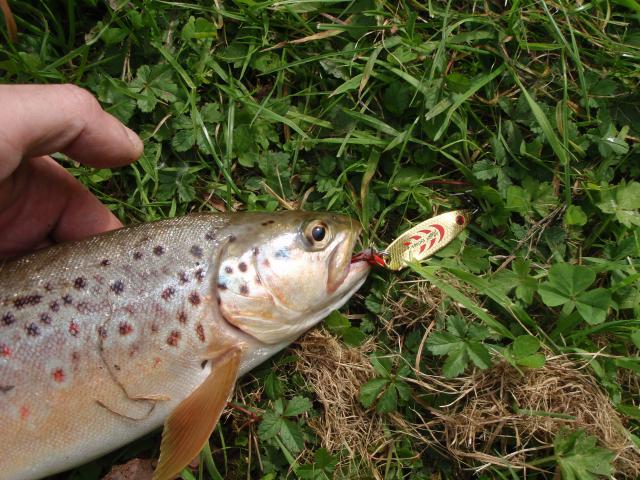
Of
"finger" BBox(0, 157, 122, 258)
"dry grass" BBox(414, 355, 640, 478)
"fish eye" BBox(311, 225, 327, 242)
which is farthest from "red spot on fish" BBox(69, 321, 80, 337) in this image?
"dry grass" BBox(414, 355, 640, 478)

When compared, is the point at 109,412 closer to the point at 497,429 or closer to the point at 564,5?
the point at 497,429

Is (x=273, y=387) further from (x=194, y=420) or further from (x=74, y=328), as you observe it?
(x=74, y=328)

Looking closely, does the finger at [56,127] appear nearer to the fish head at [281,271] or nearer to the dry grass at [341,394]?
the fish head at [281,271]

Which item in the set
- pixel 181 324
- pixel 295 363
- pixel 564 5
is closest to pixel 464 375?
pixel 295 363

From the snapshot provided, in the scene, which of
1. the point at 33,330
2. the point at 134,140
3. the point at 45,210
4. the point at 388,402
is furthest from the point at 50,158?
the point at 388,402

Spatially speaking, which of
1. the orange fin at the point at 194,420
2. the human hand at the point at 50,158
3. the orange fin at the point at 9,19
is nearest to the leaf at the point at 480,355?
the orange fin at the point at 194,420

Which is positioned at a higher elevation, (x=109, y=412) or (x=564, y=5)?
(x=564, y=5)

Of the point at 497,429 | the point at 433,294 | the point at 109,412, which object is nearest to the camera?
the point at 109,412
